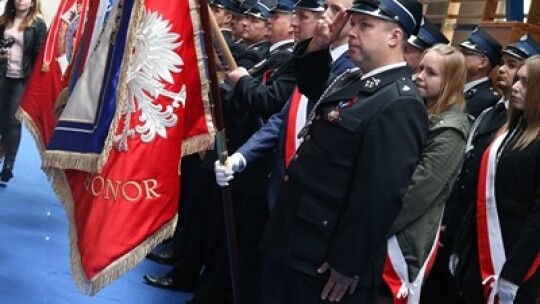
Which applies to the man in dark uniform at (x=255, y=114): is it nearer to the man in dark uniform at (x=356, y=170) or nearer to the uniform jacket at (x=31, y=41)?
the man in dark uniform at (x=356, y=170)

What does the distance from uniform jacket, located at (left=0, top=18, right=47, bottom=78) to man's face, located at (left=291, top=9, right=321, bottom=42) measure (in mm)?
3335

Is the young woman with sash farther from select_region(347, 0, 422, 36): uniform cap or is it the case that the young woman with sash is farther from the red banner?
the red banner

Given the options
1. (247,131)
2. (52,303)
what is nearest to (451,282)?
(247,131)

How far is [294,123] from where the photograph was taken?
288 cm

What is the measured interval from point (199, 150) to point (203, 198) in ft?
5.22

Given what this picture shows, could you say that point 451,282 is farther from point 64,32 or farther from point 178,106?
point 64,32

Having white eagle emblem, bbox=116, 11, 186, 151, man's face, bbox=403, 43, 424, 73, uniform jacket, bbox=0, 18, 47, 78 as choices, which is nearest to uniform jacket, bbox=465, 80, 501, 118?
man's face, bbox=403, 43, 424, 73

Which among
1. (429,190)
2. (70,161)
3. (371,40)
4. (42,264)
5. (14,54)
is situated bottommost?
(42,264)

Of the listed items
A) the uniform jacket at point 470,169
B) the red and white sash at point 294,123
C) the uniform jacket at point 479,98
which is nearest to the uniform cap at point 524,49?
the uniform jacket at point 479,98

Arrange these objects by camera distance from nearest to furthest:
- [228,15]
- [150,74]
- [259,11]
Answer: [150,74], [259,11], [228,15]

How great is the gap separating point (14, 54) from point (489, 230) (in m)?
4.19

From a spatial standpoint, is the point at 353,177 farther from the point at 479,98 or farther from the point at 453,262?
the point at 479,98

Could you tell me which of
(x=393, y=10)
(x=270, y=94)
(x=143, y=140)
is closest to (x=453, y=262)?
(x=270, y=94)

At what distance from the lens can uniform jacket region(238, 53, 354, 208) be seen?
293cm
